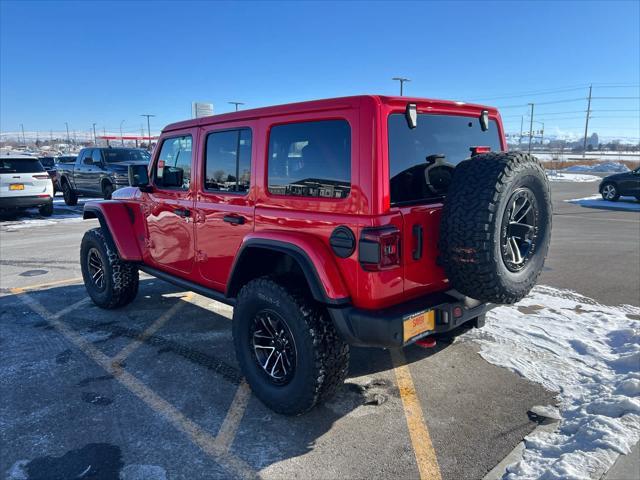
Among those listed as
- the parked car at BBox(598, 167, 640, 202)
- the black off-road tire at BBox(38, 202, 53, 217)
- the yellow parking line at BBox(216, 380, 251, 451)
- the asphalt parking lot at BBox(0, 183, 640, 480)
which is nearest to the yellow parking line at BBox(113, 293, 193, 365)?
the asphalt parking lot at BBox(0, 183, 640, 480)

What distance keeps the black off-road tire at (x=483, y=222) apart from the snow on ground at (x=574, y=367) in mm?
895

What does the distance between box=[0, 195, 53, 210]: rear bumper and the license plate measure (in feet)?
42.1

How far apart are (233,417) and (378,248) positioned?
1578mm

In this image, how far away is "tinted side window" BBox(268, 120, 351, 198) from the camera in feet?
9.14

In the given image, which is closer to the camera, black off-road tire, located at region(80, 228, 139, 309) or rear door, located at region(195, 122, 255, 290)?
rear door, located at region(195, 122, 255, 290)

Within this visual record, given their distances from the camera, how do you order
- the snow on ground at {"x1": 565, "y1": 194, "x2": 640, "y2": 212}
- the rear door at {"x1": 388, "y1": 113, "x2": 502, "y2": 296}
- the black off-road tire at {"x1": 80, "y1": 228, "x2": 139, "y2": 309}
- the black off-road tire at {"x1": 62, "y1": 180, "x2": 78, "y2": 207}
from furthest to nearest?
1. the black off-road tire at {"x1": 62, "y1": 180, "x2": 78, "y2": 207}
2. the snow on ground at {"x1": 565, "y1": 194, "x2": 640, "y2": 212}
3. the black off-road tire at {"x1": 80, "y1": 228, "x2": 139, "y2": 309}
4. the rear door at {"x1": 388, "y1": 113, "x2": 502, "y2": 296}

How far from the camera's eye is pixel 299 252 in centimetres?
284

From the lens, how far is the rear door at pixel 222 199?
3.43m

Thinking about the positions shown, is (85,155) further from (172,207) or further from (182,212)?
(182,212)

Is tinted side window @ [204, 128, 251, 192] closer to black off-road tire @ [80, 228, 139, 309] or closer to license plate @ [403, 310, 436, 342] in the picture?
license plate @ [403, 310, 436, 342]

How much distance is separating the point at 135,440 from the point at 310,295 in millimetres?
1405

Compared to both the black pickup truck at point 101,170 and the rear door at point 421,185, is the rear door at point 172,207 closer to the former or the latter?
the rear door at point 421,185

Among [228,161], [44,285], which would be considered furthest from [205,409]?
[44,285]

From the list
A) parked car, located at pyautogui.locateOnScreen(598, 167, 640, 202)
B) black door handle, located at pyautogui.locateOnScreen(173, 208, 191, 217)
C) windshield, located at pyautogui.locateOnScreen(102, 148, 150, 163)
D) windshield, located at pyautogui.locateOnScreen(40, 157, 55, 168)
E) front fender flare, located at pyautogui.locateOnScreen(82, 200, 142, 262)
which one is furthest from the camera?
windshield, located at pyautogui.locateOnScreen(40, 157, 55, 168)
